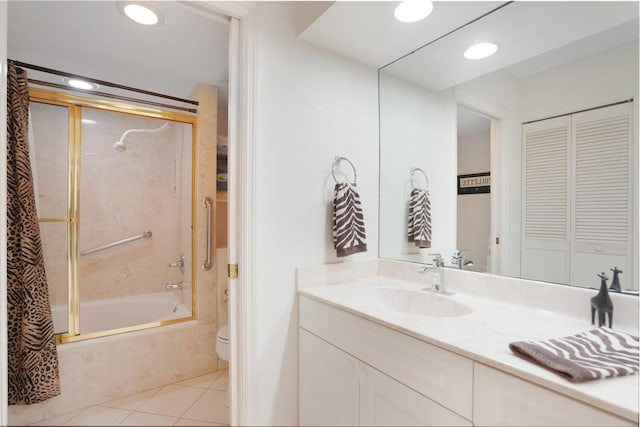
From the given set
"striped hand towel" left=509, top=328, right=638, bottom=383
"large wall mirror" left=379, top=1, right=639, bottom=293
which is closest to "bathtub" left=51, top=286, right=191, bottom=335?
"large wall mirror" left=379, top=1, right=639, bottom=293

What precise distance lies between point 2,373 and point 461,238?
66.8 inches

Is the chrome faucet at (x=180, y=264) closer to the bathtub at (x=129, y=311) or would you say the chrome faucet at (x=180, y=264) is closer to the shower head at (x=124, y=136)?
the bathtub at (x=129, y=311)

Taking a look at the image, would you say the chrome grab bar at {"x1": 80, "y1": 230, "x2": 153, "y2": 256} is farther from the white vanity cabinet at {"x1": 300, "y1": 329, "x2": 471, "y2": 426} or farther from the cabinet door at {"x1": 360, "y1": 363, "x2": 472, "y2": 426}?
the cabinet door at {"x1": 360, "y1": 363, "x2": 472, "y2": 426}

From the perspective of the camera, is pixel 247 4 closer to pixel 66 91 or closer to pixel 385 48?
pixel 385 48

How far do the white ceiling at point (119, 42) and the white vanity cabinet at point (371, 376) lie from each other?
1370 millimetres

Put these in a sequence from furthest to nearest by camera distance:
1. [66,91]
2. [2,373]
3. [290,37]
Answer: [66,91] → [290,37] → [2,373]

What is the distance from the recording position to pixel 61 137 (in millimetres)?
2113

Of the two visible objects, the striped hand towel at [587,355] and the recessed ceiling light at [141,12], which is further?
the recessed ceiling light at [141,12]

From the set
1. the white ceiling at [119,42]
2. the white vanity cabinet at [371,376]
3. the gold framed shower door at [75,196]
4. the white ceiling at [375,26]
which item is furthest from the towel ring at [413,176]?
the gold framed shower door at [75,196]

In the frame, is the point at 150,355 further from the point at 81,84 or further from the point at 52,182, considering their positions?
the point at 81,84

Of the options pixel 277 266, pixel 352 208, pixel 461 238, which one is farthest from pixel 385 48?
pixel 277 266

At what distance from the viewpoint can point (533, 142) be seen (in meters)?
1.13

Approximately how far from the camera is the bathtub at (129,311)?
229 cm

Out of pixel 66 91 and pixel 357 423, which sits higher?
pixel 66 91
